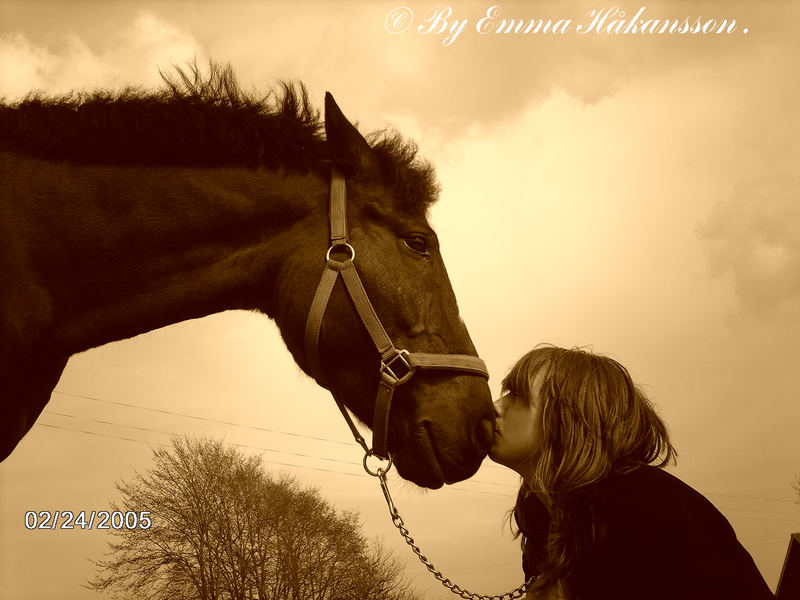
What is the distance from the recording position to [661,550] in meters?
2.51

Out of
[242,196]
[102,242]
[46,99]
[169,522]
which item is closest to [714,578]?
[242,196]

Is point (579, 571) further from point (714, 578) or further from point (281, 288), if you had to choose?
point (281, 288)

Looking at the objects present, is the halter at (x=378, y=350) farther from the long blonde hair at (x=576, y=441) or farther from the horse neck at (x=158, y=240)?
the long blonde hair at (x=576, y=441)

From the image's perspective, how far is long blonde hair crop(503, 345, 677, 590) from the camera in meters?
2.84

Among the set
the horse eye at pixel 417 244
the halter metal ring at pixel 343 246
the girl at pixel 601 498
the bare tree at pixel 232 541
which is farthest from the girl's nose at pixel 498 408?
the bare tree at pixel 232 541

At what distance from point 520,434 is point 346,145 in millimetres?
1860

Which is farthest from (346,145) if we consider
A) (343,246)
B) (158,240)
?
(158,240)

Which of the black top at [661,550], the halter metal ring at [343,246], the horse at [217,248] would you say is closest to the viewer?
the black top at [661,550]

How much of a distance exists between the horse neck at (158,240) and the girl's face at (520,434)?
4.69 feet

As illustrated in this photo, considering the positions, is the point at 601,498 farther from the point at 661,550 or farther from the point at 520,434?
the point at 520,434

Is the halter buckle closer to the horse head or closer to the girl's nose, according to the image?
the horse head

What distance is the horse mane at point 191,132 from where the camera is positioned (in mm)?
3420

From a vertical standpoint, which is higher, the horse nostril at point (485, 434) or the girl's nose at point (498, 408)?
the girl's nose at point (498, 408)

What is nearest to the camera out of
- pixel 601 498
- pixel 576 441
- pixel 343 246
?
pixel 601 498
